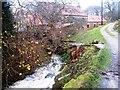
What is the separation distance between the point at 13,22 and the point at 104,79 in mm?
6080

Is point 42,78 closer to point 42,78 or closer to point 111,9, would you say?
point 42,78

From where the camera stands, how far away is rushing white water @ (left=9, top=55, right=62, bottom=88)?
8786 millimetres

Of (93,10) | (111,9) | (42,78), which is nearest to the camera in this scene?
(42,78)

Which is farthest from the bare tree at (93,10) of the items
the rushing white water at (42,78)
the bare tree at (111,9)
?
the rushing white water at (42,78)

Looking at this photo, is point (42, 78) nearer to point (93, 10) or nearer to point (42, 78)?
point (42, 78)

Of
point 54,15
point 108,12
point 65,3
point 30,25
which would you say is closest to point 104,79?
point 30,25

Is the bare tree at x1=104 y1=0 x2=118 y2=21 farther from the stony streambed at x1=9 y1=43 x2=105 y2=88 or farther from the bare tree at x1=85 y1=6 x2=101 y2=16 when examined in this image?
the stony streambed at x1=9 y1=43 x2=105 y2=88

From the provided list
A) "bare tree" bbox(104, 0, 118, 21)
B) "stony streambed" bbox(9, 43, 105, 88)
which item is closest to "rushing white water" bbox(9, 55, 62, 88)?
"stony streambed" bbox(9, 43, 105, 88)

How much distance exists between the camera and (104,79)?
17.2ft

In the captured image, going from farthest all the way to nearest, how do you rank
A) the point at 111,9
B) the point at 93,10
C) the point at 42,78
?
the point at 93,10
the point at 111,9
the point at 42,78

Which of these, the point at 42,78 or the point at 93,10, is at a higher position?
the point at 93,10

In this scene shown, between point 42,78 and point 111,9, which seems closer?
point 42,78

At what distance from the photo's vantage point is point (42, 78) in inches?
386

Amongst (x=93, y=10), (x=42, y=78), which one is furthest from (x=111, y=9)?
(x=42, y=78)
